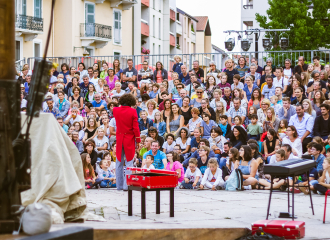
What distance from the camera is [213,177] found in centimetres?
1214

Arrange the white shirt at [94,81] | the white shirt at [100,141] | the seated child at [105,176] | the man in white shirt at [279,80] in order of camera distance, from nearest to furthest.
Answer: the seated child at [105,176] < the white shirt at [100,141] < the man in white shirt at [279,80] < the white shirt at [94,81]

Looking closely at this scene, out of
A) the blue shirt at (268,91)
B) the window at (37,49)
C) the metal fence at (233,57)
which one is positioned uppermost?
the window at (37,49)

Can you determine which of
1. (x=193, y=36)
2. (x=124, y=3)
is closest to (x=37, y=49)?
(x=124, y=3)

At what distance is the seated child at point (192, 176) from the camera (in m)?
12.2

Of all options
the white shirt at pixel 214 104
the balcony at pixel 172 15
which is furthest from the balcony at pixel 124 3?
the white shirt at pixel 214 104

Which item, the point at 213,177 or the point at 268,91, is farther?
the point at 268,91

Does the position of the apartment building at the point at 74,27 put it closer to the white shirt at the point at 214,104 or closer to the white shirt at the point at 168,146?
the white shirt at the point at 214,104

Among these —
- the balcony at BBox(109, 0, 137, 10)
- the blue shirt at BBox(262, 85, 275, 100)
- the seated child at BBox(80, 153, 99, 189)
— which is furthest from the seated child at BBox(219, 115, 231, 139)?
the balcony at BBox(109, 0, 137, 10)

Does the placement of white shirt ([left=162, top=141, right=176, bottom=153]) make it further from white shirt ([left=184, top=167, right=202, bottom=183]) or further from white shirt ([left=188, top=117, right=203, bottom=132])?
white shirt ([left=184, top=167, right=202, bottom=183])

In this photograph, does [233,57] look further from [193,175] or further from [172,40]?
[172,40]

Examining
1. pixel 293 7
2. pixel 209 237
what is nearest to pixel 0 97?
pixel 209 237

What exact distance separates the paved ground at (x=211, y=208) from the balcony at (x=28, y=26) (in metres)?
22.2

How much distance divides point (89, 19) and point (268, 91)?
76.7ft

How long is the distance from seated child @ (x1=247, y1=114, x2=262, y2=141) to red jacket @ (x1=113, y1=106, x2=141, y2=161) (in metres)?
3.74
